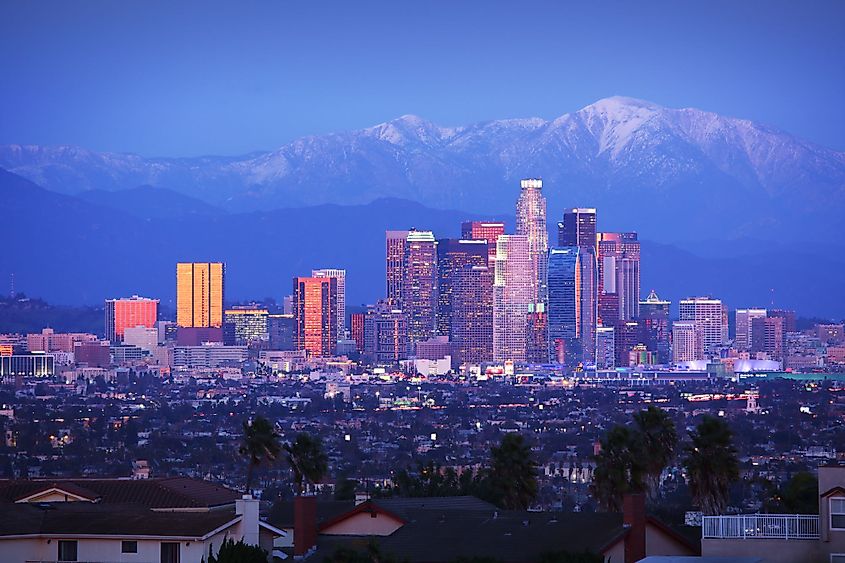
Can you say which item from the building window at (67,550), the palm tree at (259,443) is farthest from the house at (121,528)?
the palm tree at (259,443)

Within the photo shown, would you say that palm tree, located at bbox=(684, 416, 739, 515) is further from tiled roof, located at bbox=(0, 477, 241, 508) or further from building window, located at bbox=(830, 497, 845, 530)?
building window, located at bbox=(830, 497, 845, 530)

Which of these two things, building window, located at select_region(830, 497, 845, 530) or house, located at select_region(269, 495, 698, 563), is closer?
building window, located at select_region(830, 497, 845, 530)

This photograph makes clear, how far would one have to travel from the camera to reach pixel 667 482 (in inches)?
5027

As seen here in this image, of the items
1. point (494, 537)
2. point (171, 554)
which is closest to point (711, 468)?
point (494, 537)

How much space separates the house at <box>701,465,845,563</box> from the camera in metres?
43.5

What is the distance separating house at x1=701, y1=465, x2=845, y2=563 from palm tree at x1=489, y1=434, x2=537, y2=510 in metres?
35.4

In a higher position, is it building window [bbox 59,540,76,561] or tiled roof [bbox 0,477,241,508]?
tiled roof [bbox 0,477,241,508]

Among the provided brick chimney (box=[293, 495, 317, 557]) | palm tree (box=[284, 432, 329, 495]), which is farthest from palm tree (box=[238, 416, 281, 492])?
brick chimney (box=[293, 495, 317, 557])

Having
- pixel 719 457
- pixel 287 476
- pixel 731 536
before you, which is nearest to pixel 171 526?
pixel 731 536

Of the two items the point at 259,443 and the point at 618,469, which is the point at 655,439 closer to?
the point at 618,469

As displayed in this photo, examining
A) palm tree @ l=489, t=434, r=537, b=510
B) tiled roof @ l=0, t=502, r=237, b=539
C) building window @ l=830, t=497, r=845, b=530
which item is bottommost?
→ palm tree @ l=489, t=434, r=537, b=510

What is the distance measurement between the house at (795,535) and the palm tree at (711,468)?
28966 mm

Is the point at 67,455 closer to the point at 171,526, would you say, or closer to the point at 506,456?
the point at 506,456

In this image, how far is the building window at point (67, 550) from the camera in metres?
49.1
